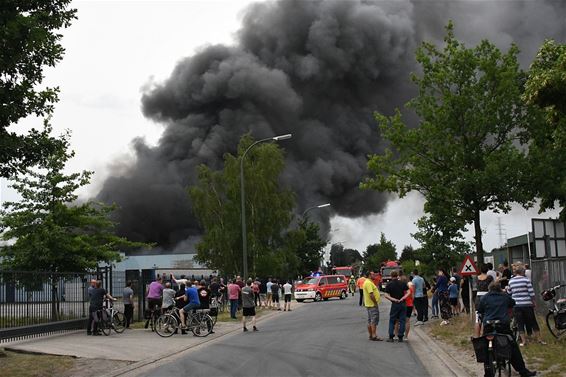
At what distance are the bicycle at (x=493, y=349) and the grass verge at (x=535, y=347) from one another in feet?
3.37

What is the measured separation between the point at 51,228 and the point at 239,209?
23785 millimetres

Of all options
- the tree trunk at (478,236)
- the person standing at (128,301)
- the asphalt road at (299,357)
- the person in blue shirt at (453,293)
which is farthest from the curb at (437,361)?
the person standing at (128,301)

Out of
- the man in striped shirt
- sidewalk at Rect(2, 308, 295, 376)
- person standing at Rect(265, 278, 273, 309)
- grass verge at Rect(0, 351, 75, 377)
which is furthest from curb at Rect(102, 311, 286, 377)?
person standing at Rect(265, 278, 273, 309)

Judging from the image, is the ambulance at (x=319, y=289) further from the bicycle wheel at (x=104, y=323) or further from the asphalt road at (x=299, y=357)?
the bicycle wheel at (x=104, y=323)

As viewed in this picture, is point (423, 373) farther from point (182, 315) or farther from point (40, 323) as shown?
point (40, 323)

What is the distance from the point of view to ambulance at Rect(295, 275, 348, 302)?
40.9 metres

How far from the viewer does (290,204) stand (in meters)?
48.7

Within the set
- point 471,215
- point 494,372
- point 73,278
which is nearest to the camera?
point 494,372

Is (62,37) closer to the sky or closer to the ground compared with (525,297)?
closer to the sky

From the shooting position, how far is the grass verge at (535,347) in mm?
9586

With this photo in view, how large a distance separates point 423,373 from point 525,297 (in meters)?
3.26

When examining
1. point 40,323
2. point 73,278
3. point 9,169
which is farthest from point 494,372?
point 73,278

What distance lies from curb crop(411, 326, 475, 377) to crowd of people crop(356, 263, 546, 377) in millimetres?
640

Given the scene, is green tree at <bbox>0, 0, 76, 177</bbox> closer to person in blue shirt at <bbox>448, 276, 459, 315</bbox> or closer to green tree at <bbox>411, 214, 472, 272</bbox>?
person in blue shirt at <bbox>448, 276, 459, 315</bbox>
